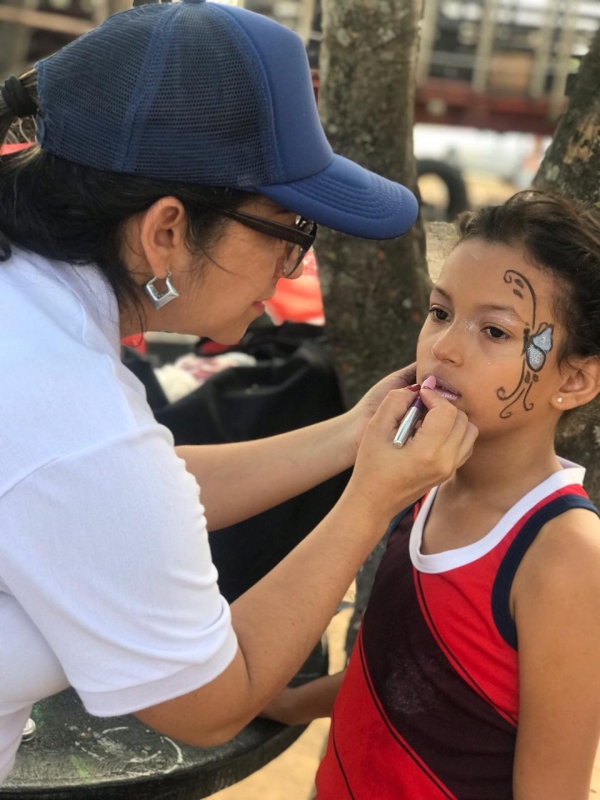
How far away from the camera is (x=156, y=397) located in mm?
2842

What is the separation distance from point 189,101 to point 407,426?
1.81 ft

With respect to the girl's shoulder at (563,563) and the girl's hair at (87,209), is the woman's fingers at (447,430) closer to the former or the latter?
the girl's shoulder at (563,563)

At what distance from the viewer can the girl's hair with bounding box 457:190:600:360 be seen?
5.14 ft

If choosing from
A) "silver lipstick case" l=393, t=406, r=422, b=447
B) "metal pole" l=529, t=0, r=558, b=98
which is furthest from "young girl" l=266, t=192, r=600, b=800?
"metal pole" l=529, t=0, r=558, b=98

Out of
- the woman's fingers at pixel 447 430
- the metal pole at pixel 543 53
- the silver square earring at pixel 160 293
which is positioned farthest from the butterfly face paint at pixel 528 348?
the metal pole at pixel 543 53

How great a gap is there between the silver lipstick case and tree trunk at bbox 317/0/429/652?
2.96ft

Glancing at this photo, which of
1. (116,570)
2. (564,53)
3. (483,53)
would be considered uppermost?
(116,570)

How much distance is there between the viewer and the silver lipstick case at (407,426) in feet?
4.67

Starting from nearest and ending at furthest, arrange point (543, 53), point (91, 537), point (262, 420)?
point (91, 537)
point (262, 420)
point (543, 53)

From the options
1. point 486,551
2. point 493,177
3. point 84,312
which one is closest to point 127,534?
point 84,312

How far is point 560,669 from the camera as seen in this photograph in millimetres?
1391

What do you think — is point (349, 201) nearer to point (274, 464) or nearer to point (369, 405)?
point (369, 405)

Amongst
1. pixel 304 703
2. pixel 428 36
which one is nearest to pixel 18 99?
pixel 304 703

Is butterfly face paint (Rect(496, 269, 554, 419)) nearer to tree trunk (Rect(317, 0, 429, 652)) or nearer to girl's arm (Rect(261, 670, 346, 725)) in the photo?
girl's arm (Rect(261, 670, 346, 725))
